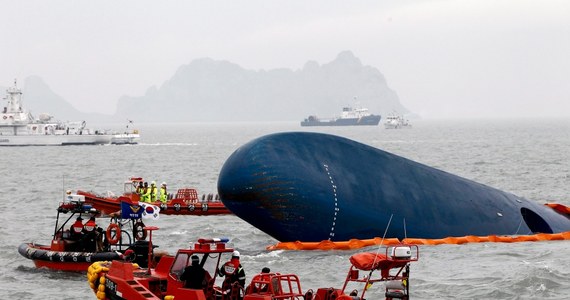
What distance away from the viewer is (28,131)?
6491 inches

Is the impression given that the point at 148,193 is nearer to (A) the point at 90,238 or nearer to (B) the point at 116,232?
(A) the point at 90,238

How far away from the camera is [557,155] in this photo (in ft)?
386

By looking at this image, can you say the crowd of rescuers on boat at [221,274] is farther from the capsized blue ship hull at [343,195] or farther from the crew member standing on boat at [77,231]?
the capsized blue ship hull at [343,195]

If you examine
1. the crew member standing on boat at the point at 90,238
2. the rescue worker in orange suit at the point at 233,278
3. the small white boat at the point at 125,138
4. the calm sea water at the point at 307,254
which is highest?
the rescue worker in orange suit at the point at 233,278

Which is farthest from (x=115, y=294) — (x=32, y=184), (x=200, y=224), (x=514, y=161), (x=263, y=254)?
(x=514, y=161)

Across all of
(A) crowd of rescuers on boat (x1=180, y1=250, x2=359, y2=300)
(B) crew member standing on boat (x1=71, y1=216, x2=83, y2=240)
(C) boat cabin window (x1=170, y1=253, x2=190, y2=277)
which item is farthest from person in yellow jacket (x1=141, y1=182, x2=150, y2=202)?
(A) crowd of rescuers on boat (x1=180, y1=250, x2=359, y2=300)

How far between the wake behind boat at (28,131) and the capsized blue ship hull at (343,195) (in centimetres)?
12773

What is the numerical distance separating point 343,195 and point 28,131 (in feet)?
451

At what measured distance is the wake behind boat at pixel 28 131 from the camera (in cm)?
16075

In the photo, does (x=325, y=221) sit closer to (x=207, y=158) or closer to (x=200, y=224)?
(x=200, y=224)

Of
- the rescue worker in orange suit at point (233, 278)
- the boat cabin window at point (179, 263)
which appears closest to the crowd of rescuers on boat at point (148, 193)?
the boat cabin window at point (179, 263)

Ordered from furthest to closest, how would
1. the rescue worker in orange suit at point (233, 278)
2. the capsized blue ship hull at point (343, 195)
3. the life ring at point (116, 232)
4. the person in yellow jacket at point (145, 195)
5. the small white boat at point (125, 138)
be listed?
1. the small white boat at point (125, 138)
2. the person in yellow jacket at point (145, 195)
3. the capsized blue ship hull at point (343, 195)
4. the life ring at point (116, 232)
5. the rescue worker in orange suit at point (233, 278)

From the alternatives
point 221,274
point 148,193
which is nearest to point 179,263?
point 221,274

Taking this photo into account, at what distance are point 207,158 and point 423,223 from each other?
91.5 m
